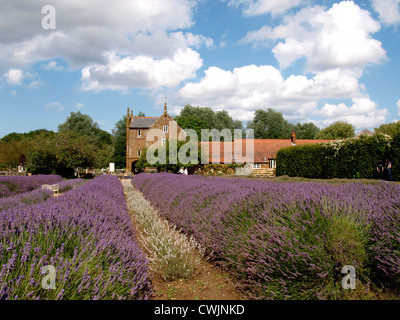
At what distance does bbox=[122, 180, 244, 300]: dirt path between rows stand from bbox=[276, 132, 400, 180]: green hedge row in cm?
1411

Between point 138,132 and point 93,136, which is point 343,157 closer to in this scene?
point 138,132

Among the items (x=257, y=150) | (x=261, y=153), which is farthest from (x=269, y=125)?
(x=261, y=153)

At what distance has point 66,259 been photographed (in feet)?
7.77

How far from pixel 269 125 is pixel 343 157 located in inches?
2127

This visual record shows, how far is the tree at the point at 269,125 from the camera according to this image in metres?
69.5

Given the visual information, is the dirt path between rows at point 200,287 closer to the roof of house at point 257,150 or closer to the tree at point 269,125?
the roof of house at point 257,150

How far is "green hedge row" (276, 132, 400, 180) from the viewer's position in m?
15.6

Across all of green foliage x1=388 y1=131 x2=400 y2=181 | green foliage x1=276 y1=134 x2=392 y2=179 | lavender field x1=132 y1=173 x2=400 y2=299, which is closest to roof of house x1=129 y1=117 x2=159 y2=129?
green foliage x1=276 y1=134 x2=392 y2=179

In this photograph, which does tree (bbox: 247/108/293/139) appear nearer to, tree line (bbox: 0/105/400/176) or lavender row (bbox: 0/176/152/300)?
tree line (bbox: 0/105/400/176)

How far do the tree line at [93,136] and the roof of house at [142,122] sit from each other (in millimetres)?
5617

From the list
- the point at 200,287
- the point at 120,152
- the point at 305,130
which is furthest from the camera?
the point at 305,130

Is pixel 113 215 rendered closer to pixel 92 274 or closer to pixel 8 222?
pixel 8 222
